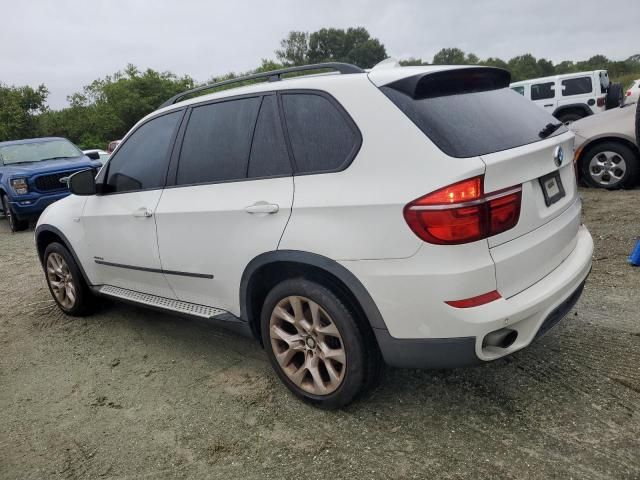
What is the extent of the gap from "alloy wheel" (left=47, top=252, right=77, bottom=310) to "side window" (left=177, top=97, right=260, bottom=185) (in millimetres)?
1813

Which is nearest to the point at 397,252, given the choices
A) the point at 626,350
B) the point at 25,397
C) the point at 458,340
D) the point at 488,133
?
the point at 458,340

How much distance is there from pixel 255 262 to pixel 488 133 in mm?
1301

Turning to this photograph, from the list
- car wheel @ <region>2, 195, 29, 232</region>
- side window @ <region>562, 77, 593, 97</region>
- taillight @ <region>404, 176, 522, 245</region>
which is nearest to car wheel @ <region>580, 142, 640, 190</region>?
taillight @ <region>404, 176, 522, 245</region>

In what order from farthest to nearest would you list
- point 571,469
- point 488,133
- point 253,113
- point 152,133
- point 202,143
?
point 152,133 → point 202,143 → point 253,113 → point 488,133 → point 571,469

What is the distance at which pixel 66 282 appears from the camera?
4.39 m

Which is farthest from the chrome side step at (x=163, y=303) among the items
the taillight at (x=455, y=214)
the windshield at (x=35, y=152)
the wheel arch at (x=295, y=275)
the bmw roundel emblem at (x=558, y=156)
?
the windshield at (x=35, y=152)

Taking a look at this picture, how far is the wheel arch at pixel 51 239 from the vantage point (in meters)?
4.12

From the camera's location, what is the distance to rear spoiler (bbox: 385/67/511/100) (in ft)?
7.66

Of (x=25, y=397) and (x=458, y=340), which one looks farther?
(x=25, y=397)

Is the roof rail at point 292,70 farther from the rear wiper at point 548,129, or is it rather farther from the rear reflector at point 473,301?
the rear reflector at point 473,301

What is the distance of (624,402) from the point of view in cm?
→ 249

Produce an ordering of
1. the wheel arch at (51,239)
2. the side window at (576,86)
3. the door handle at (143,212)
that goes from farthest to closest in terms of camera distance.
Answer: the side window at (576,86) < the wheel arch at (51,239) < the door handle at (143,212)

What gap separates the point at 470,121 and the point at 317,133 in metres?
0.73

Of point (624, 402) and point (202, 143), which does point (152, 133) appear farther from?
point (624, 402)
